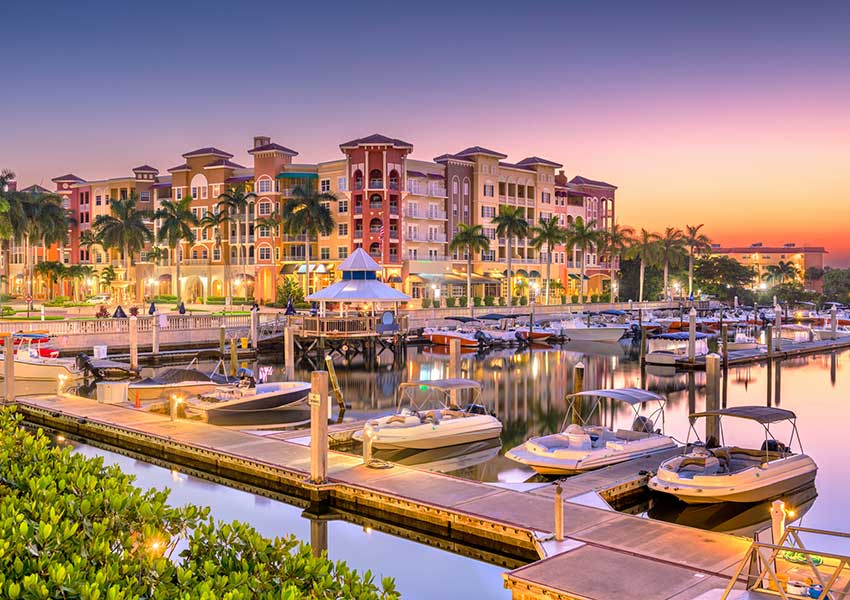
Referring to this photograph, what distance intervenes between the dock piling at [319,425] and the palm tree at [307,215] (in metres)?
70.7

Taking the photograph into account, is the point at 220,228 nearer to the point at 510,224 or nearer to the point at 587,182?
the point at 510,224

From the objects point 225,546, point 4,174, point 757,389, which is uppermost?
point 4,174

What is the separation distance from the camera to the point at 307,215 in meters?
88.5

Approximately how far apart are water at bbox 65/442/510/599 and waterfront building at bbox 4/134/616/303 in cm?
6981

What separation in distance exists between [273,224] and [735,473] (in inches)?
3140

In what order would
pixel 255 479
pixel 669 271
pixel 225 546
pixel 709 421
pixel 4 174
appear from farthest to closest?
pixel 669 271, pixel 4 174, pixel 709 421, pixel 255 479, pixel 225 546

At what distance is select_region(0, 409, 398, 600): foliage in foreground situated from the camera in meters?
6.02

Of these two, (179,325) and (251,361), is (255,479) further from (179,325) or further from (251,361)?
(179,325)

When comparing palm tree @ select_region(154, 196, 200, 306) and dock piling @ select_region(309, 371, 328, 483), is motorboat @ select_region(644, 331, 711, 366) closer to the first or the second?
dock piling @ select_region(309, 371, 328, 483)

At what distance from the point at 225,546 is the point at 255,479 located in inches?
577

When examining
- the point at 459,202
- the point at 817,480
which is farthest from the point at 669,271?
the point at 817,480

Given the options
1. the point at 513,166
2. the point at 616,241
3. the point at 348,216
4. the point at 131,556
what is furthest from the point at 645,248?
the point at 131,556

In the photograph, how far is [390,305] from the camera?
3342 inches

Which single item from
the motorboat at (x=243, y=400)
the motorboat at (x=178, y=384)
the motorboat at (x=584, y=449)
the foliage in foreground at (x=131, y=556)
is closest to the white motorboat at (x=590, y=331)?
the motorboat at (x=178, y=384)
